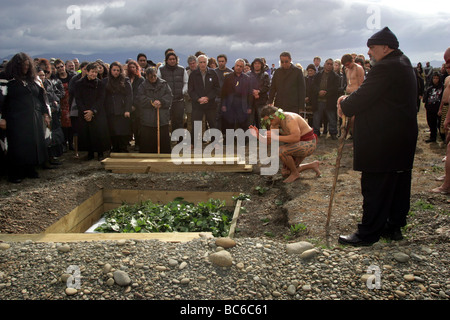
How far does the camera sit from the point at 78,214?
19.8ft

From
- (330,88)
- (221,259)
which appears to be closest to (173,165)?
(221,259)

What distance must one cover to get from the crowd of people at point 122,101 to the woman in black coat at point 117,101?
2 centimetres

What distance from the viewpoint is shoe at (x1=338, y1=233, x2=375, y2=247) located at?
3.94 metres

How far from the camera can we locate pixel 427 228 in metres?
4.23

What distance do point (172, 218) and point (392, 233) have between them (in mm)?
3094

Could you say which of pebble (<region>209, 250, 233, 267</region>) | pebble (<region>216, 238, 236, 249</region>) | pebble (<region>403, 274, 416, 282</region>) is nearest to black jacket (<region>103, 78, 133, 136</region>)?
pebble (<region>216, 238, 236, 249</region>)

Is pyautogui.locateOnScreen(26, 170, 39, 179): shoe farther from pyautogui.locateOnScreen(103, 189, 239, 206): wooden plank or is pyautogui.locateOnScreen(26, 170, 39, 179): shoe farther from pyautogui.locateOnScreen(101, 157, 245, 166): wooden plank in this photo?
pyautogui.locateOnScreen(103, 189, 239, 206): wooden plank

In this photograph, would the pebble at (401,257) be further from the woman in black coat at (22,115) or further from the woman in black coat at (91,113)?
the woman in black coat at (91,113)

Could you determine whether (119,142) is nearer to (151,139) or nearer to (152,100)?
(151,139)

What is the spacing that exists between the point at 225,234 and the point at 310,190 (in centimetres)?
167

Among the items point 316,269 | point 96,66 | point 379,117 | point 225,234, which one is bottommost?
point 225,234

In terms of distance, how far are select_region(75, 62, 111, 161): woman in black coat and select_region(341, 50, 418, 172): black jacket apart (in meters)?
6.00
